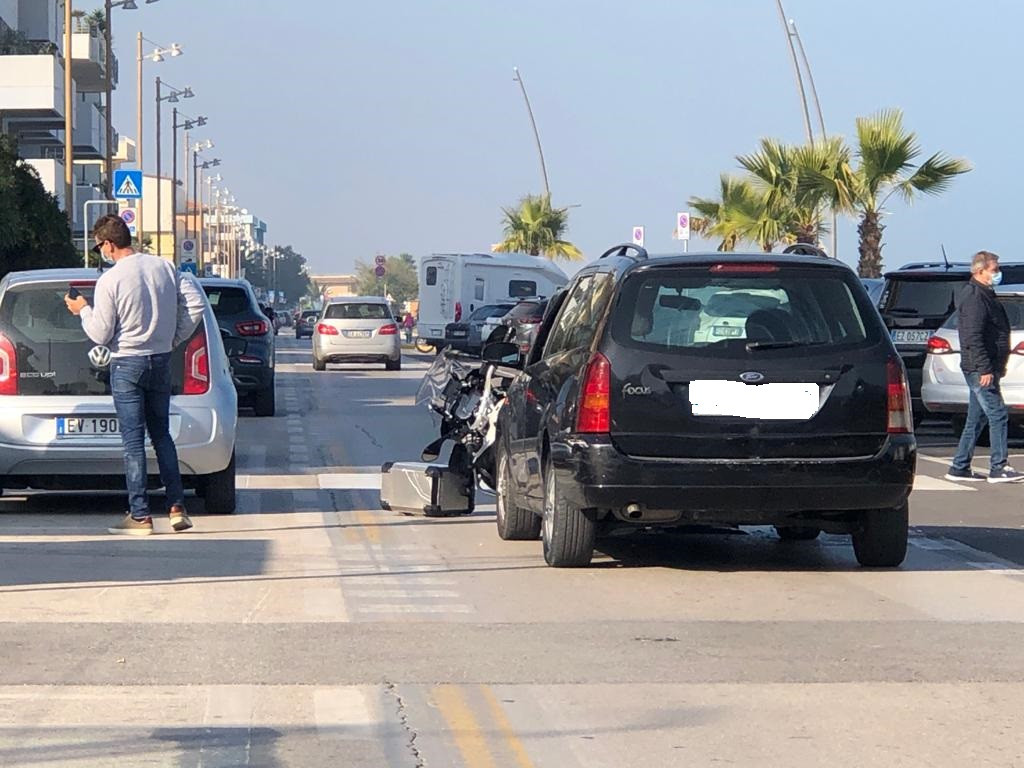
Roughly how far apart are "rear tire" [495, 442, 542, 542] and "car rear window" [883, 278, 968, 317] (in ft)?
35.6

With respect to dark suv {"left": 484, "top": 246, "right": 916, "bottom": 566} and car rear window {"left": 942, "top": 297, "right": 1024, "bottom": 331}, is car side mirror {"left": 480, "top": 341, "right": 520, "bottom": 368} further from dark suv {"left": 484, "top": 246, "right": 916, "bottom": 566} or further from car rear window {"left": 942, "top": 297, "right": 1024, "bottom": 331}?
car rear window {"left": 942, "top": 297, "right": 1024, "bottom": 331}

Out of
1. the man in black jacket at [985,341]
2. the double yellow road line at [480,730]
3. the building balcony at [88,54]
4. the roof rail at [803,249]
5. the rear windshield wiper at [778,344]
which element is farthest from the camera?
the building balcony at [88,54]

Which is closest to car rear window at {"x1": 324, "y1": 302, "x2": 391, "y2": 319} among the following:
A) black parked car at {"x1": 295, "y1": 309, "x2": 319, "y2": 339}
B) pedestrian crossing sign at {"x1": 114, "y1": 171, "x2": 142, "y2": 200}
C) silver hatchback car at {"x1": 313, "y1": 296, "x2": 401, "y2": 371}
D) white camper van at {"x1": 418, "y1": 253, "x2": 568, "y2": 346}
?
silver hatchback car at {"x1": 313, "y1": 296, "x2": 401, "y2": 371}

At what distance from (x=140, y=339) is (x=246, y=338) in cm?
1255

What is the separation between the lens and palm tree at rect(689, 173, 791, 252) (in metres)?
41.9

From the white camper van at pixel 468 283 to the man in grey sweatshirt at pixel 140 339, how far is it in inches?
1495

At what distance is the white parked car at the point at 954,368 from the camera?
1847 cm

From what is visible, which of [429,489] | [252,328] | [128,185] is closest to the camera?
[429,489]

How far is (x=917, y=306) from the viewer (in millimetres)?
21328

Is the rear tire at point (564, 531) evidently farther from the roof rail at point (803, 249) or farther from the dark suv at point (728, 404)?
the roof rail at point (803, 249)

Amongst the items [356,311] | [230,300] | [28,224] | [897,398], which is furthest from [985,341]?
[28,224]

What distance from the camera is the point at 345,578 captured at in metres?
9.77

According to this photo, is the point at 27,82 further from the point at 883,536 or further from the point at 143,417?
the point at 883,536

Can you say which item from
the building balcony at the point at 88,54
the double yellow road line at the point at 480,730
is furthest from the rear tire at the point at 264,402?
the building balcony at the point at 88,54
